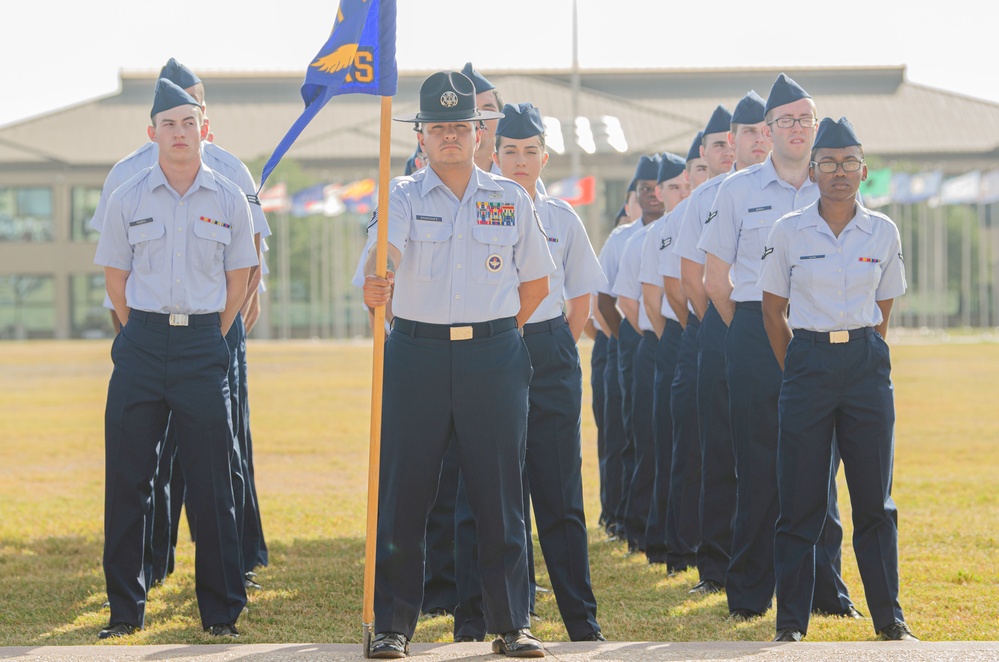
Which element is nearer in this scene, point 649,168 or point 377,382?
point 377,382

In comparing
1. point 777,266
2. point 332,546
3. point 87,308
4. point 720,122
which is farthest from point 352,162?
point 777,266

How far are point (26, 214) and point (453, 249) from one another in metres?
76.2

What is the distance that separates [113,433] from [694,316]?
3.43 m

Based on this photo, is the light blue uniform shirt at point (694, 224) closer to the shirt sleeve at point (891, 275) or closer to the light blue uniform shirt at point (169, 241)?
the shirt sleeve at point (891, 275)

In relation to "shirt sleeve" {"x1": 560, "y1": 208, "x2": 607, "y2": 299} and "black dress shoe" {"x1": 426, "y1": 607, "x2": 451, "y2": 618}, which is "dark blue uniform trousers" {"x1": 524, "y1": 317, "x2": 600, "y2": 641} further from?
"black dress shoe" {"x1": 426, "y1": 607, "x2": 451, "y2": 618}

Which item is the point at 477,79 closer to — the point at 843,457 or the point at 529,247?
the point at 529,247

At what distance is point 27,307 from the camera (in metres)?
76.7

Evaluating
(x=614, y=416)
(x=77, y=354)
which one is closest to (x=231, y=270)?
(x=614, y=416)

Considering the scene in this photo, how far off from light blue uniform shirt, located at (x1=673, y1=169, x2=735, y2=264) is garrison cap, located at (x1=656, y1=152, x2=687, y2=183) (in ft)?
5.68

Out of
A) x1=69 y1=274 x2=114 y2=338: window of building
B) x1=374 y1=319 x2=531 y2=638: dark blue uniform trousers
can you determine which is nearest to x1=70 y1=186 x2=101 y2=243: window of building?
x1=69 y1=274 x2=114 y2=338: window of building

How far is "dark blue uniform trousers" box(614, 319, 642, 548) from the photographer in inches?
395

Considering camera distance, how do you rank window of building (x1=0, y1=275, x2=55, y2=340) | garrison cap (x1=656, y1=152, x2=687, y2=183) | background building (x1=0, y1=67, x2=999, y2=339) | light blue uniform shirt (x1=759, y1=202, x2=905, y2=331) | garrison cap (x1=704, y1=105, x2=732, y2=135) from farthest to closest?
window of building (x1=0, y1=275, x2=55, y2=340)
background building (x1=0, y1=67, x2=999, y2=339)
garrison cap (x1=656, y1=152, x2=687, y2=183)
garrison cap (x1=704, y1=105, x2=732, y2=135)
light blue uniform shirt (x1=759, y1=202, x2=905, y2=331)

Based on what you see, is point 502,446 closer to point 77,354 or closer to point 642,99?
point 77,354

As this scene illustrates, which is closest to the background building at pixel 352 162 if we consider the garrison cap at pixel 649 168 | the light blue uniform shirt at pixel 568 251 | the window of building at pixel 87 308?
the window of building at pixel 87 308
